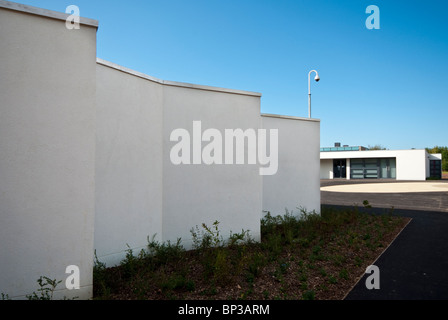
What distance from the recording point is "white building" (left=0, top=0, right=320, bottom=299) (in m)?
3.35

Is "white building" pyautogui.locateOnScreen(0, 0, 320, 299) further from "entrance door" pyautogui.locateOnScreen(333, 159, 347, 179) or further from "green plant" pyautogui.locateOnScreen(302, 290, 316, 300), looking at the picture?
"entrance door" pyautogui.locateOnScreen(333, 159, 347, 179)

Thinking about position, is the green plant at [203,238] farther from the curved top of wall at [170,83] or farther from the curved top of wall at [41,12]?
the curved top of wall at [41,12]

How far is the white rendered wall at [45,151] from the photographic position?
3.31m

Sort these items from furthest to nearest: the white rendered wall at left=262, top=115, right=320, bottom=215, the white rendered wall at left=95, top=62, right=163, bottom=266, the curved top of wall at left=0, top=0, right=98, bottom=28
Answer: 1. the white rendered wall at left=262, top=115, right=320, bottom=215
2. the white rendered wall at left=95, top=62, right=163, bottom=266
3. the curved top of wall at left=0, top=0, right=98, bottom=28

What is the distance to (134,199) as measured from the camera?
5215 mm

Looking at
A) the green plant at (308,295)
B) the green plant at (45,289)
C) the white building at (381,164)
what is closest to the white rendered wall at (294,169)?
the green plant at (308,295)

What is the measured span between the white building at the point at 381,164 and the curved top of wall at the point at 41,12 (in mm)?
41093

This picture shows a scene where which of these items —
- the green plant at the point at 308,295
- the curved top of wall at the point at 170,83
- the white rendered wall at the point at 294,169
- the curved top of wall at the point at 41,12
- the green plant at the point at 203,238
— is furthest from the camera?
the white rendered wall at the point at 294,169

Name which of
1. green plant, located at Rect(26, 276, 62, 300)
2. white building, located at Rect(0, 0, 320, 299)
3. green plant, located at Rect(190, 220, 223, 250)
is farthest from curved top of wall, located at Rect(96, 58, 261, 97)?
green plant, located at Rect(26, 276, 62, 300)

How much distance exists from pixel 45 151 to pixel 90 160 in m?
0.56

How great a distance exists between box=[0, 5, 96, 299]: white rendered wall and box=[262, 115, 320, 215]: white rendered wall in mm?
5729
